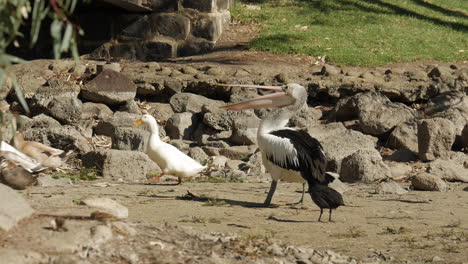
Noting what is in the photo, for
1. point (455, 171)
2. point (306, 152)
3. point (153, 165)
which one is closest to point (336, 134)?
point (455, 171)

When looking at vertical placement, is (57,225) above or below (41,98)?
above

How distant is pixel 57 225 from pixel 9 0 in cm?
165

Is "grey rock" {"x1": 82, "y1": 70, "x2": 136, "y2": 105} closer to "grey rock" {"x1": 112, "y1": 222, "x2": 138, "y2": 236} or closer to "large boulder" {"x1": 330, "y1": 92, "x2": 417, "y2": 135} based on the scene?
"large boulder" {"x1": 330, "y1": 92, "x2": 417, "y2": 135}

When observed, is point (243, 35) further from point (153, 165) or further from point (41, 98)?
point (153, 165)

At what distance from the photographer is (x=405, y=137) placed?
11352mm

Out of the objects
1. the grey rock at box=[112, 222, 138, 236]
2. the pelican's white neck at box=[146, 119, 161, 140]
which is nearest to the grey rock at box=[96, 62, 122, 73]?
the pelican's white neck at box=[146, 119, 161, 140]

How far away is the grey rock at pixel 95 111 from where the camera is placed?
12.1 metres

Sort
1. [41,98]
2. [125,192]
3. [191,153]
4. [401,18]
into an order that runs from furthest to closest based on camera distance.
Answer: [401,18] → [41,98] → [191,153] → [125,192]

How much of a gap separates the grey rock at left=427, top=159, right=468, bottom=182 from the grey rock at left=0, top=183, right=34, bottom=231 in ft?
19.6

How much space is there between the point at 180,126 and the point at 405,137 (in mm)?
3384

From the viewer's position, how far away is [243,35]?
15086mm

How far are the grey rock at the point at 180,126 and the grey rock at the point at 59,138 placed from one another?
5.31ft

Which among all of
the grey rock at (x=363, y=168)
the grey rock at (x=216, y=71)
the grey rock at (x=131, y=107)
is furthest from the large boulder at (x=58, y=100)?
the grey rock at (x=363, y=168)

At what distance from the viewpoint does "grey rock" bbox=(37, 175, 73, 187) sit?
7973 mm
